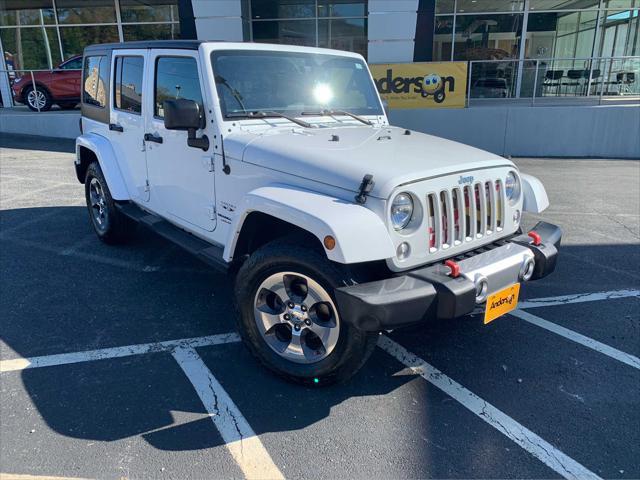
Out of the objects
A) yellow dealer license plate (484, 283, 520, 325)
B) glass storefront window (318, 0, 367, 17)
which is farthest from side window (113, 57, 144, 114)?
glass storefront window (318, 0, 367, 17)

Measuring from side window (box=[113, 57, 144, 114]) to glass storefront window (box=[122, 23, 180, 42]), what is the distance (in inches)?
551

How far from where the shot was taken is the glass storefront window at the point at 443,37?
15930 mm

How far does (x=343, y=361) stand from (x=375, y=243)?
74cm

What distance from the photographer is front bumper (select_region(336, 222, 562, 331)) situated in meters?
2.51

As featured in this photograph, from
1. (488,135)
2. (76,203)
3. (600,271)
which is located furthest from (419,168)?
(488,135)

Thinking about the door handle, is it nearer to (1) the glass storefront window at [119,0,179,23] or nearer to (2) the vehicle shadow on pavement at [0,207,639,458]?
(2) the vehicle shadow on pavement at [0,207,639,458]

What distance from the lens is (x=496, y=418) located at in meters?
2.86

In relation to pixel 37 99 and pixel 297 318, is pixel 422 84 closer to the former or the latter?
pixel 297 318

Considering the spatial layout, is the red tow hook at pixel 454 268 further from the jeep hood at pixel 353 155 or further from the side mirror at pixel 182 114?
the side mirror at pixel 182 114

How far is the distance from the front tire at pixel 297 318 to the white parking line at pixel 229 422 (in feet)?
1.13

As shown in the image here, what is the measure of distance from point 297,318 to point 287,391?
0.46 meters

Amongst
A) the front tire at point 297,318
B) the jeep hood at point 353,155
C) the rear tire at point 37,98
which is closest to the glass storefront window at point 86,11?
the rear tire at point 37,98

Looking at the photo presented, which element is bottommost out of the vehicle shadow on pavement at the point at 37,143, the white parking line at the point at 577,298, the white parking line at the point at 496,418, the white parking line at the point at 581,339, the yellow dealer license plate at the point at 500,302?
the white parking line at the point at 496,418

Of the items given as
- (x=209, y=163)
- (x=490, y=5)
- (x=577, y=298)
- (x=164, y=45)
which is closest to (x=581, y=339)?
(x=577, y=298)
